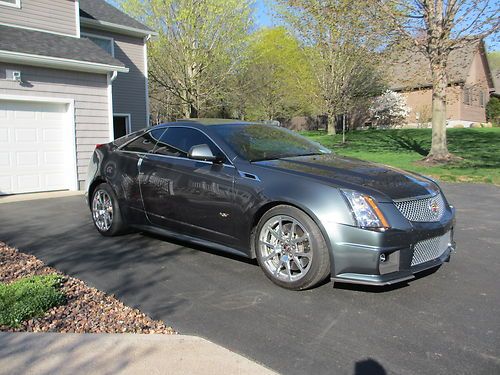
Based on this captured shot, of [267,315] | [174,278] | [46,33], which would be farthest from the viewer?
[46,33]

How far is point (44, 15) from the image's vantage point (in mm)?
12406

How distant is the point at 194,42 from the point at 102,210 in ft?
58.0

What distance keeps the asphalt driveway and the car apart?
25cm

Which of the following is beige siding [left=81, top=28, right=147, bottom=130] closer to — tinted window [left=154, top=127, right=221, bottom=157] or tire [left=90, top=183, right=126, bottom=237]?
tire [left=90, top=183, right=126, bottom=237]

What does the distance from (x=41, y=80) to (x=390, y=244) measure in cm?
964

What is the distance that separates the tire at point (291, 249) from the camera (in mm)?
3977

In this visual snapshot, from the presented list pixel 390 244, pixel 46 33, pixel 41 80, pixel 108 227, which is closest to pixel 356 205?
pixel 390 244

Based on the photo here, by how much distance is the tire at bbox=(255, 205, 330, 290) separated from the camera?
3977 millimetres

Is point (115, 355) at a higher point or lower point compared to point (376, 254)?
lower

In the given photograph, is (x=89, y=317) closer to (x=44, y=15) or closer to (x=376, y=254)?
(x=376, y=254)

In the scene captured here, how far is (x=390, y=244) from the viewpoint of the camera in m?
3.77

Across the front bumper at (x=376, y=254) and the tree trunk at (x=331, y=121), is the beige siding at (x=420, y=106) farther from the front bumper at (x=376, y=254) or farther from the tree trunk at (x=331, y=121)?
the front bumper at (x=376, y=254)

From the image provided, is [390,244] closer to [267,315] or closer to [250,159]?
[267,315]

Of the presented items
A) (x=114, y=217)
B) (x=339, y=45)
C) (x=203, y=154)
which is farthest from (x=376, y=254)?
(x=339, y=45)
